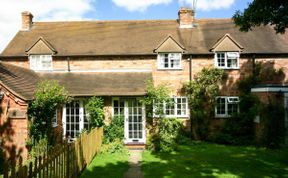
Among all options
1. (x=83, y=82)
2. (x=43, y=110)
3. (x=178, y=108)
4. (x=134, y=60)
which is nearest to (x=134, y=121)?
(x=178, y=108)

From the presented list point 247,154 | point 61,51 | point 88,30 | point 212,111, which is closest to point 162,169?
point 247,154

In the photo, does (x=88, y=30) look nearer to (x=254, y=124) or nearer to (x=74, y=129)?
(x=74, y=129)

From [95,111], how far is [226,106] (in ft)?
31.1

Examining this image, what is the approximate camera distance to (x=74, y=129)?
69.8 ft

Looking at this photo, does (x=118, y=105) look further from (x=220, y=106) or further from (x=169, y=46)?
(x=220, y=106)

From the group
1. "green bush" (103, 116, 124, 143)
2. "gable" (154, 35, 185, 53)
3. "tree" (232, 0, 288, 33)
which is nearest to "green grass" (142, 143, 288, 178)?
"green bush" (103, 116, 124, 143)

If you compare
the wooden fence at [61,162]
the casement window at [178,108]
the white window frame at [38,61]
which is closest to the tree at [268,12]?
the casement window at [178,108]

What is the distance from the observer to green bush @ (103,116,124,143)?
20033 mm

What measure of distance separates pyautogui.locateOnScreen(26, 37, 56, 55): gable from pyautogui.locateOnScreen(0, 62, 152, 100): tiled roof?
1.68 meters

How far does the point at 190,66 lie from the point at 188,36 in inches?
132

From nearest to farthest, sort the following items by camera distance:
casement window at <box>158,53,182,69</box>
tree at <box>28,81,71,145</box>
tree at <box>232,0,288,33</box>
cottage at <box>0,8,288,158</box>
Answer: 1. tree at <box>232,0,288,33</box>
2. tree at <box>28,81,71,145</box>
3. cottage at <box>0,8,288,158</box>
4. casement window at <box>158,53,182,69</box>

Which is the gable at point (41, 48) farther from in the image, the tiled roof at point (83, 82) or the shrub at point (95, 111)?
the shrub at point (95, 111)

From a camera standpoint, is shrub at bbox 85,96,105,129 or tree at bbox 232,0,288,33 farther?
shrub at bbox 85,96,105,129

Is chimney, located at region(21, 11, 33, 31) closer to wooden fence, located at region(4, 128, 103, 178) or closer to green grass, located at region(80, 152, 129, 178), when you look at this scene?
green grass, located at region(80, 152, 129, 178)
